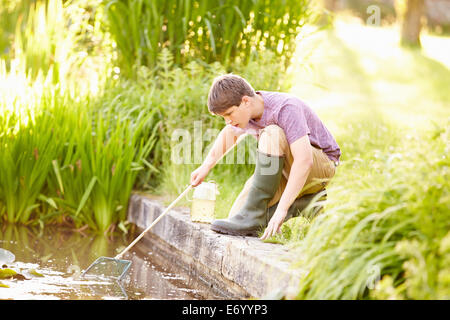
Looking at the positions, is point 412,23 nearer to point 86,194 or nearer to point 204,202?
point 86,194

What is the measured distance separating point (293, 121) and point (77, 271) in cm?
137

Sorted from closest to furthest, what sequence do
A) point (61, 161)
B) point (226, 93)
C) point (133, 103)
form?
point (226, 93)
point (61, 161)
point (133, 103)

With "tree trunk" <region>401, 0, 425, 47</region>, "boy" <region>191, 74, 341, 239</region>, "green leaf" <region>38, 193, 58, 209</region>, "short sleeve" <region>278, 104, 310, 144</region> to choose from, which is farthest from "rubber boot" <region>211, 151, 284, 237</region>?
"tree trunk" <region>401, 0, 425, 47</region>

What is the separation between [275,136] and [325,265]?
107 centimetres

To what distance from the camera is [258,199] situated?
10.8 ft

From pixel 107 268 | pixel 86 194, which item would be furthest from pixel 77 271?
pixel 86 194

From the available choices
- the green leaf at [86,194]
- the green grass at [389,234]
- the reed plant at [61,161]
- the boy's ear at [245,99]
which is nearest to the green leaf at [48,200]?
the reed plant at [61,161]

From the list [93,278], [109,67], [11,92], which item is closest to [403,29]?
[109,67]

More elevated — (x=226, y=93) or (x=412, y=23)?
(x=226, y=93)

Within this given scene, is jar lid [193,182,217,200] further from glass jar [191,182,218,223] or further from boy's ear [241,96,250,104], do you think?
boy's ear [241,96,250,104]

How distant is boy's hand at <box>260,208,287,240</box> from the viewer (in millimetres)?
3020

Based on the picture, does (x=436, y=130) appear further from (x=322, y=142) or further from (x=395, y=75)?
(x=395, y=75)

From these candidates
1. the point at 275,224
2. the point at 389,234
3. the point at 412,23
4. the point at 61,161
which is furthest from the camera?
the point at 412,23
